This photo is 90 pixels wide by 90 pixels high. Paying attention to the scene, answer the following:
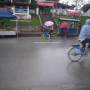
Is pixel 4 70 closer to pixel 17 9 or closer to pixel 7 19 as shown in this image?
pixel 7 19

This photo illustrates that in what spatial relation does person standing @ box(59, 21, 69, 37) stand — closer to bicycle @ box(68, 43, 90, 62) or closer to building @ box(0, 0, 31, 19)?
bicycle @ box(68, 43, 90, 62)

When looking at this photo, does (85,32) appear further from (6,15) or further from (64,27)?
(6,15)

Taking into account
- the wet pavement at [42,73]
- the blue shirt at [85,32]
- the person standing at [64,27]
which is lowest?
the person standing at [64,27]

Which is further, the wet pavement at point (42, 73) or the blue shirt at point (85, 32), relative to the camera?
the blue shirt at point (85, 32)

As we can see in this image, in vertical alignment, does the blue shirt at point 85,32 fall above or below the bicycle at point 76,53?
above

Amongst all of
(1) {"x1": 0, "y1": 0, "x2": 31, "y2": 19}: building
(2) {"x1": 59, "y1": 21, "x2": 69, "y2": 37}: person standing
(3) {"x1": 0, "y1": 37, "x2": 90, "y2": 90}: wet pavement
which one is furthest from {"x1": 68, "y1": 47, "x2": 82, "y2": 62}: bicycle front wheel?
(1) {"x1": 0, "y1": 0, "x2": 31, "y2": 19}: building

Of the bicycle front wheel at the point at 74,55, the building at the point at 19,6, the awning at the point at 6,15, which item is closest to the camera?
the bicycle front wheel at the point at 74,55

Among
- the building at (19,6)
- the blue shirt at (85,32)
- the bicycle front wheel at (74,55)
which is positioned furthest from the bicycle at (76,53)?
the building at (19,6)

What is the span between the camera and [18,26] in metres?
28.4

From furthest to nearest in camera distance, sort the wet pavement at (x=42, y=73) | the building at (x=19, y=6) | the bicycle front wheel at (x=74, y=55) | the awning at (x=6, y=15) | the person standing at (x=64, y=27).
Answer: the building at (x=19, y=6)
the awning at (x=6, y=15)
the person standing at (x=64, y=27)
the bicycle front wheel at (x=74, y=55)
the wet pavement at (x=42, y=73)

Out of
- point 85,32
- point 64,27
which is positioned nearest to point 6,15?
point 64,27

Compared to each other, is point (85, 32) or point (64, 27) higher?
point (85, 32)

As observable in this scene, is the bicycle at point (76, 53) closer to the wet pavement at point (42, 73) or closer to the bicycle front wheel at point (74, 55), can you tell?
the bicycle front wheel at point (74, 55)

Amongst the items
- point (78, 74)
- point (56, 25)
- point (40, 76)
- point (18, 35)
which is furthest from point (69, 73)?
point (56, 25)
